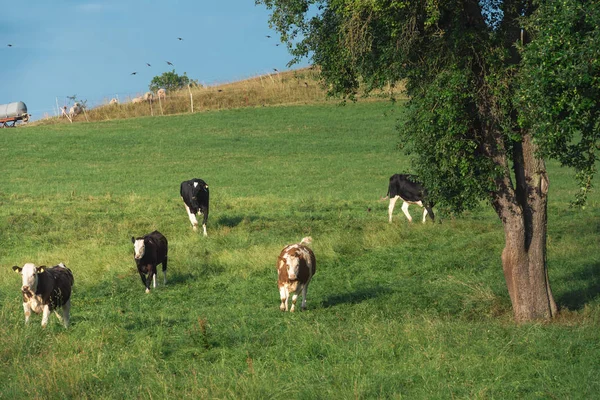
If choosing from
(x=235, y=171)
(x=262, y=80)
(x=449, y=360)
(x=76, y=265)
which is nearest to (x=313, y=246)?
(x=76, y=265)

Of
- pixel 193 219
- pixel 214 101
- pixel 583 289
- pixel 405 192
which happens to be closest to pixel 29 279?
pixel 583 289

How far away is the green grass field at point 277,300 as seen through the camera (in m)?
9.55

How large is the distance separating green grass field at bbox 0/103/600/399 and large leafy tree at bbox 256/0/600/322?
1.45 m

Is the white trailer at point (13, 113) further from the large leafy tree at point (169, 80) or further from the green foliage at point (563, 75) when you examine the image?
the green foliage at point (563, 75)

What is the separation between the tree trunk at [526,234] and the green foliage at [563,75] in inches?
78.4

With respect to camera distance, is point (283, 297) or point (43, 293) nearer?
point (43, 293)

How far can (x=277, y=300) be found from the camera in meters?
16.0

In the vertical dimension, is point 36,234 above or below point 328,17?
below

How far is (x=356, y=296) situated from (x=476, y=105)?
4.68 metres

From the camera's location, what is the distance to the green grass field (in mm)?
9555

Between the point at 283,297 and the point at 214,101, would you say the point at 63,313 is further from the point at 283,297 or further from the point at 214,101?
the point at 214,101

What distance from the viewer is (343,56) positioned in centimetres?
1537

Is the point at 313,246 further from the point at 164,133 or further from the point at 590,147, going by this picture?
the point at 164,133

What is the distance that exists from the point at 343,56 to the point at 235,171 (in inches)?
1104
